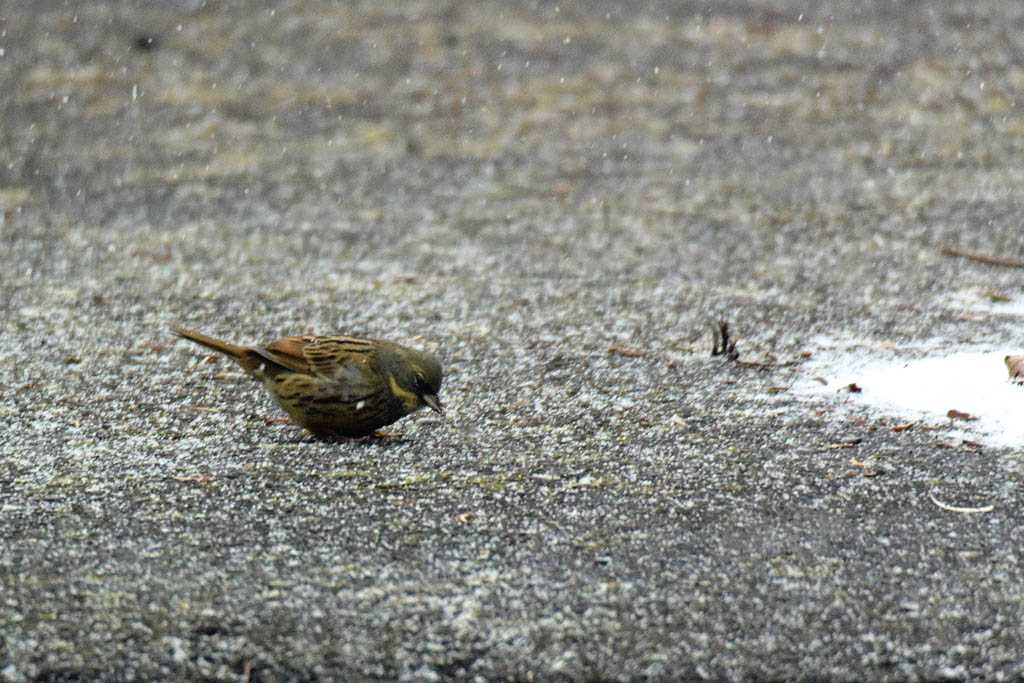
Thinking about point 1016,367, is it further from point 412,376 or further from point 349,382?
point 349,382

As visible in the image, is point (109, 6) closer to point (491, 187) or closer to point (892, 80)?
point (491, 187)

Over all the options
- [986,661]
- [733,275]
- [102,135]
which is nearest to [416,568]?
[986,661]

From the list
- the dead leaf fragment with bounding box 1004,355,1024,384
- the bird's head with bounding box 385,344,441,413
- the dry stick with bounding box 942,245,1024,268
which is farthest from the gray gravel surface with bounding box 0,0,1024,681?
the dead leaf fragment with bounding box 1004,355,1024,384

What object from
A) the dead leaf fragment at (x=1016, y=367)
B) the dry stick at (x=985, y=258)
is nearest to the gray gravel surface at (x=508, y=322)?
the dry stick at (x=985, y=258)

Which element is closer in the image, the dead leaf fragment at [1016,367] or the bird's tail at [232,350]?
the bird's tail at [232,350]

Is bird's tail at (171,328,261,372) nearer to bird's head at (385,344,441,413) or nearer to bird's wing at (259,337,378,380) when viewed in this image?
bird's wing at (259,337,378,380)

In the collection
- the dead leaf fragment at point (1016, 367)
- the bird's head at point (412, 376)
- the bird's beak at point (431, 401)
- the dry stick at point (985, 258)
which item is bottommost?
the dry stick at point (985, 258)

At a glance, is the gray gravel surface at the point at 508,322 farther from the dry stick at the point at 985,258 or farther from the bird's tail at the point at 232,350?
the bird's tail at the point at 232,350
